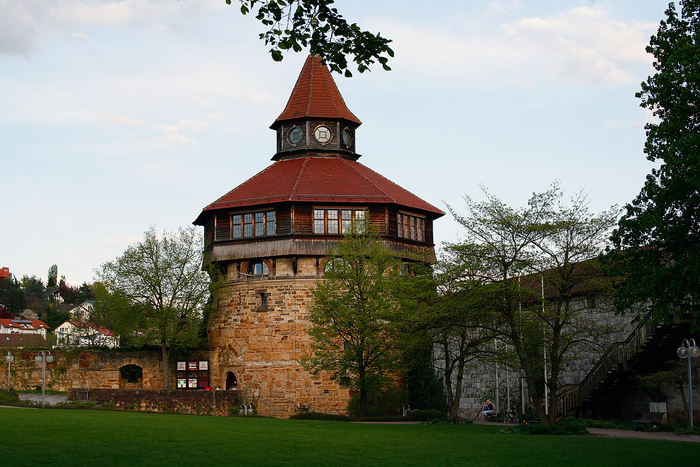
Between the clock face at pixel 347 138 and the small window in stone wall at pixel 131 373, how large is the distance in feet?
59.6

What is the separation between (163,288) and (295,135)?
40.0ft

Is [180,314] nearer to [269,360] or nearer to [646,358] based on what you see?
[269,360]

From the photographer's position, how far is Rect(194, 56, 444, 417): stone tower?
140 ft

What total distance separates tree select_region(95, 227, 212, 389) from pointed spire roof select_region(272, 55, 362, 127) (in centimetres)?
1079

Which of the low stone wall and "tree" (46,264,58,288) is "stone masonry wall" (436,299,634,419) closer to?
the low stone wall

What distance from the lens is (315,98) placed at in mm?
49688

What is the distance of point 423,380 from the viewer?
141ft

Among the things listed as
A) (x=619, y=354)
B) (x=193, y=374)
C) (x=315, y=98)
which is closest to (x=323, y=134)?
(x=315, y=98)

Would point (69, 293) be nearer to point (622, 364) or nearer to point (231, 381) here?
point (231, 381)

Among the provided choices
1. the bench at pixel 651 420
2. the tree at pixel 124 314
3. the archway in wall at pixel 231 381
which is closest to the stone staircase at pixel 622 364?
the bench at pixel 651 420

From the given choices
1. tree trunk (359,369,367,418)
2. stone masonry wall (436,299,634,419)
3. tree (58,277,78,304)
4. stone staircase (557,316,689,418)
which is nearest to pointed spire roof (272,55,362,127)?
stone masonry wall (436,299,634,419)

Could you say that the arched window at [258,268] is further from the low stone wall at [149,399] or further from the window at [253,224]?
the low stone wall at [149,399]

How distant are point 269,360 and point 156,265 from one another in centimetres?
882

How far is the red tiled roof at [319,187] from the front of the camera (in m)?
43.6
